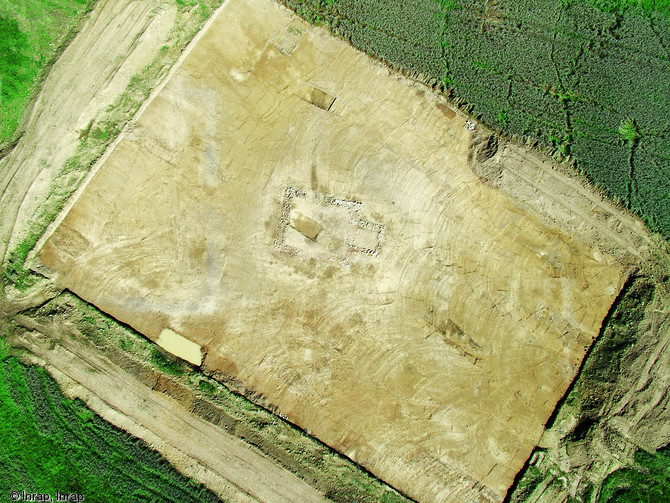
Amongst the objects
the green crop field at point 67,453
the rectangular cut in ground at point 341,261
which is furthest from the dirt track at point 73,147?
the rectangular cut in ground at point 341,261

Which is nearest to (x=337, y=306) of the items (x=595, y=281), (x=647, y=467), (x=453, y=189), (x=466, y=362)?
(x=466, y=362)

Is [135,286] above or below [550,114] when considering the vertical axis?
below

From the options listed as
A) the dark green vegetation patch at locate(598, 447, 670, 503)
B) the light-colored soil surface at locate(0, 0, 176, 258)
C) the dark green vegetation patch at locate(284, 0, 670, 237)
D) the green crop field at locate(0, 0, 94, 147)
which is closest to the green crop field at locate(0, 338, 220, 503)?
the light-colored soil surface at locate(0, 0, 176, 258)

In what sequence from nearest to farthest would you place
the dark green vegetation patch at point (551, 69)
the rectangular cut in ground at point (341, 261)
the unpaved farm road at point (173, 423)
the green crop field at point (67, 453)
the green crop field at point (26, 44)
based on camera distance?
the green crop field at point (67, 453), the unpaved farm road at point (173, 423), the green crop field at point (26, 44), the rectangular cut in ground at point (341, 261), the dark green vegetation patch at point (551, 69)

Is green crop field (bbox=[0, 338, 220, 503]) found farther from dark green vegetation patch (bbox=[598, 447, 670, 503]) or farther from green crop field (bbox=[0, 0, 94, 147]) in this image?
dark green vegetation patch (bbox=[598, 447, 670, 503])

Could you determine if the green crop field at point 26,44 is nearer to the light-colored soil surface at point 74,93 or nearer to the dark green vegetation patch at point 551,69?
the light-colored soil surface at point 74,93

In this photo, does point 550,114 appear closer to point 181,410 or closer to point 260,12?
point 260,12

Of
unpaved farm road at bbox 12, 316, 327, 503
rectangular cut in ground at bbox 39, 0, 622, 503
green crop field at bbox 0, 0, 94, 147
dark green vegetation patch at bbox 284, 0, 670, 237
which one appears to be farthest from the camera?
dark green vegetation patch at bbox 284, 0, 670, 237
